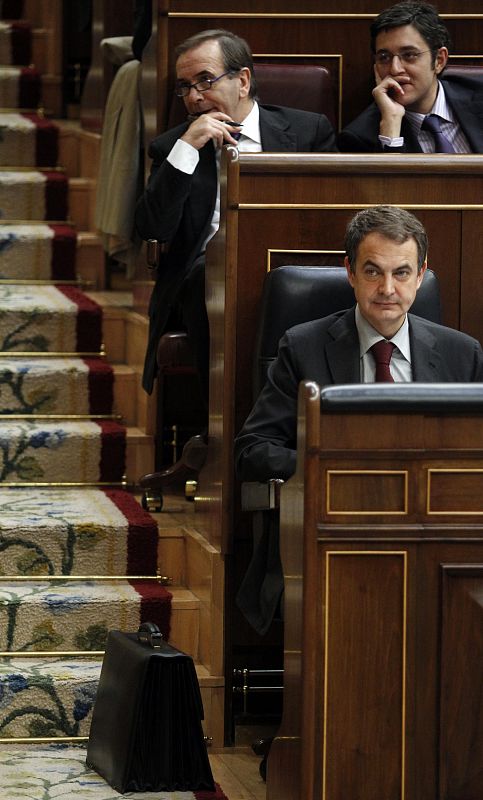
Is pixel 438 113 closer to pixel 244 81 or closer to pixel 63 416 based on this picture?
pixel 244 81

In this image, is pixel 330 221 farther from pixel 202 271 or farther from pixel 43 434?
pixel 43 434

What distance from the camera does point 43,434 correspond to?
13.0 feet

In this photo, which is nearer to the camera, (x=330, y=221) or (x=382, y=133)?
(x=330, y=221)

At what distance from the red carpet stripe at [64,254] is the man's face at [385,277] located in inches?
76.4

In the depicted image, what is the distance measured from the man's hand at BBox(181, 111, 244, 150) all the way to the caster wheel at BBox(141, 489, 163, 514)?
804 mm

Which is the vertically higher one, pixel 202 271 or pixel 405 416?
pixel 202 271

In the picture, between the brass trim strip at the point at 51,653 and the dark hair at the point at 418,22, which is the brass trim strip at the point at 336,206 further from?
the brass trim strip at the point at 51,653

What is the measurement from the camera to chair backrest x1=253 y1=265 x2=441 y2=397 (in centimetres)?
307

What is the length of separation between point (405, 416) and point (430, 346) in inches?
25.9

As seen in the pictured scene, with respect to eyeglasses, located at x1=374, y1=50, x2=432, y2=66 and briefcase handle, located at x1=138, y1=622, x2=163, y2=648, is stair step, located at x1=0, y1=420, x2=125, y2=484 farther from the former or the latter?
eyeglasses, located at x1=374, y1=50, x2=432, y2=66

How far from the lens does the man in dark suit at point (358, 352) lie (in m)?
2.87

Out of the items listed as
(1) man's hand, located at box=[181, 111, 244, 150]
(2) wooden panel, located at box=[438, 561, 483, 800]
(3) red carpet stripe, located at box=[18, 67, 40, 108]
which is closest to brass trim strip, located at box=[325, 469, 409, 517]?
(2) wooden panel, located at box=[438, 561, 483, 800]

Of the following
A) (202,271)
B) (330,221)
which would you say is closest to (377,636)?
(330,221)

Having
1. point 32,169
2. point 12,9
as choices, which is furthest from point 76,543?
point 12,9
